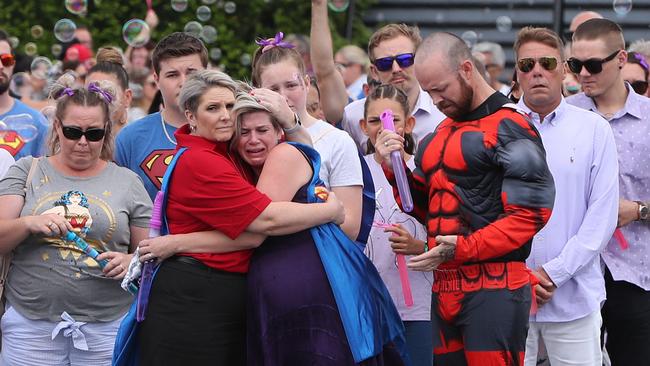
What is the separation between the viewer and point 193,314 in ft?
15.5

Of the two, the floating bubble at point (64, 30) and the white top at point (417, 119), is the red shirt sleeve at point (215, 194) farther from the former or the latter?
the floating bubble at point (64, 30)

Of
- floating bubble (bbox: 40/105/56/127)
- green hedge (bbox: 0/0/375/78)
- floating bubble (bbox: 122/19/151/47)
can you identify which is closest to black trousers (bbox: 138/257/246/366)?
floating bubble (bbox: 40/105/56/127)

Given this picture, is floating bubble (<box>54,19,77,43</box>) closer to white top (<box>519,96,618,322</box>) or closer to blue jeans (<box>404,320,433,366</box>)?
blue jeans (<box>404,320,433,366</box>)

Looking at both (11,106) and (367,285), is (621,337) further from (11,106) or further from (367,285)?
(11,106)

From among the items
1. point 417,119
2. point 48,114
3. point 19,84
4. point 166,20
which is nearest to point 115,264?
point 48,114

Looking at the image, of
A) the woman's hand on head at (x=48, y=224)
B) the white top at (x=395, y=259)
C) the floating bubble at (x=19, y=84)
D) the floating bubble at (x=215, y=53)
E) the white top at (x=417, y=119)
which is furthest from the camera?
the floating bubble at (x=215, y=53)

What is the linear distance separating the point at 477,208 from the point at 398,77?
1.89 meters

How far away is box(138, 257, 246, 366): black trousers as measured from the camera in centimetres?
471

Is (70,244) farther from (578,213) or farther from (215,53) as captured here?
(215,53)

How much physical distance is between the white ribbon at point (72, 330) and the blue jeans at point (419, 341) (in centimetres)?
163

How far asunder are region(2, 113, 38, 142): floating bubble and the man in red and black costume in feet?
8.48

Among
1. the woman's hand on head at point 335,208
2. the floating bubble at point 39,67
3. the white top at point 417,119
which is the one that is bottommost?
the woman's hand on head at point 335,208

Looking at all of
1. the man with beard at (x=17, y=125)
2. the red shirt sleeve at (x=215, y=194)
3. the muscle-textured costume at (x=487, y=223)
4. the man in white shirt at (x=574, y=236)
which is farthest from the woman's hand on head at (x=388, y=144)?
the man with beard at (x=17, y=125)

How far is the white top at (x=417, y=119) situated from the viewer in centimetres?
634
